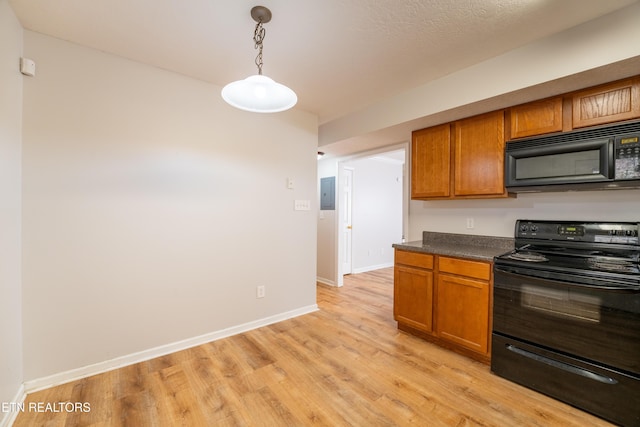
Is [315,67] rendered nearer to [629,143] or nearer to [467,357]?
[629,143]

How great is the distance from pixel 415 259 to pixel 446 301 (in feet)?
1.50

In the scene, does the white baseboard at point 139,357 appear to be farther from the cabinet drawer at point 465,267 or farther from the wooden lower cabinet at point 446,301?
the cabinet drawer at point 465,267

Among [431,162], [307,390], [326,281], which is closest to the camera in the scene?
[307,390]

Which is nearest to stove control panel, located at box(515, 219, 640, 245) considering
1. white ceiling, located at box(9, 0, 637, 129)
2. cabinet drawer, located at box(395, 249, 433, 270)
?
cabinet drawer, located at box(395, 249, 433, 270)

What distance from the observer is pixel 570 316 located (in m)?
1.76

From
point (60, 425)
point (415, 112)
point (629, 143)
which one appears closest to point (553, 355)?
point (629, 143)

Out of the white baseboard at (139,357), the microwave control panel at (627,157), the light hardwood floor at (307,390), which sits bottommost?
the light hardwood floor at (307,390)

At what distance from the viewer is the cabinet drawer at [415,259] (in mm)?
2570

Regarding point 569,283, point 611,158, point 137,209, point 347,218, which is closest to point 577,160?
point 611,158

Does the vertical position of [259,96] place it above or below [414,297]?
above

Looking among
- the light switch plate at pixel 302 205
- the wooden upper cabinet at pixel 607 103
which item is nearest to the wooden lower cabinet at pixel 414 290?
the light switch plate at pixel 302 205

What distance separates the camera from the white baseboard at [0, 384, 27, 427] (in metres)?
1.52

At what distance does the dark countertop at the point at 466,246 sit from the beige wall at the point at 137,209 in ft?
5.26

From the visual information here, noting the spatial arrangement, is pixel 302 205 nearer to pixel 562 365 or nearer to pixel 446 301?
pixel 446 301
